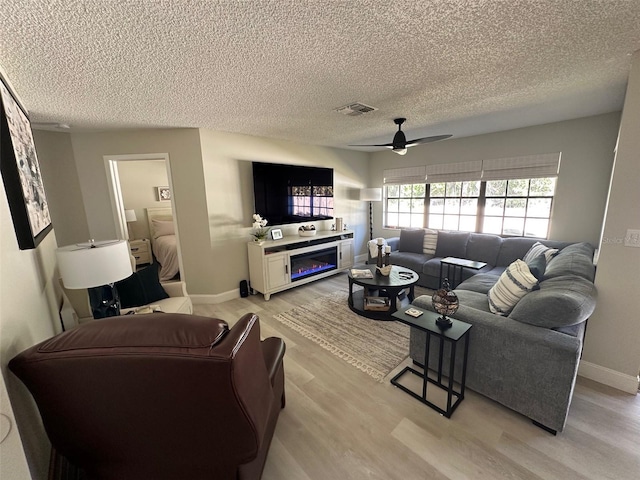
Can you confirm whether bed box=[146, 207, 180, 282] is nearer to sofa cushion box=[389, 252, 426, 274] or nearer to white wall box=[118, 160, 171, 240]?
white wall box=[118, 160, 171, 240]

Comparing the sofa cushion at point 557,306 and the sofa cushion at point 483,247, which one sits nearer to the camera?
the sofa cushion at point 557,306

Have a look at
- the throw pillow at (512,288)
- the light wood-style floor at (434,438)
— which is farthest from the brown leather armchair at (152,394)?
the throw pillow at (512,288)

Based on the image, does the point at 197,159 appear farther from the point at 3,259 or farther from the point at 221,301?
the point at 3,259

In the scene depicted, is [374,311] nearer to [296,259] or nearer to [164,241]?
[296,259]

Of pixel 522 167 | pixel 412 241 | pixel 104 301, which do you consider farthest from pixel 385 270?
pixel 104 301

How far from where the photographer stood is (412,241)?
4.72 metres

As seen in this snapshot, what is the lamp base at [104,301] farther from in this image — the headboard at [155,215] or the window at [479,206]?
the window at [479,206]

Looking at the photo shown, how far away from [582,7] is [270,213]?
364cm

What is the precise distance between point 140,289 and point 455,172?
4841mm

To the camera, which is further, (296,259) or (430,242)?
(430,242)

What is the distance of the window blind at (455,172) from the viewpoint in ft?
14.2

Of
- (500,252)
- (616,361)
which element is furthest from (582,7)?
(500,252)

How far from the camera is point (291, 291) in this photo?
4172mm

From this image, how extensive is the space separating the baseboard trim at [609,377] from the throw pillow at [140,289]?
391 cm
